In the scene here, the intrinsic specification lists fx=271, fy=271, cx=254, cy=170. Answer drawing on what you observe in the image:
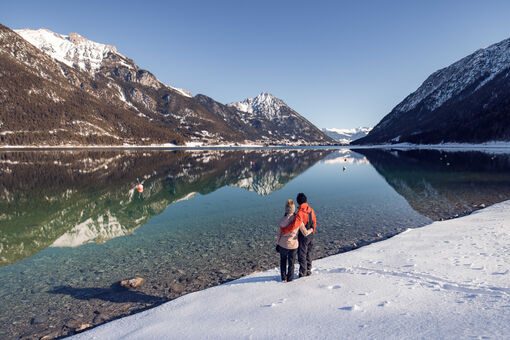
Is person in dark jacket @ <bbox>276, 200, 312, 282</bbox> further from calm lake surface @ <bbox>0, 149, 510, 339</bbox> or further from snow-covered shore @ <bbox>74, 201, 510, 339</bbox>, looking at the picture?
calm lake surface @ <bbox>0, 149, 510, 339</bbox>

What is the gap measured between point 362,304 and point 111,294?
9752 millimetres

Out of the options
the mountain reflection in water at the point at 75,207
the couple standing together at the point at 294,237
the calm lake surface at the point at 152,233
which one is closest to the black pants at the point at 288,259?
the couple standing together at the point at 294,237

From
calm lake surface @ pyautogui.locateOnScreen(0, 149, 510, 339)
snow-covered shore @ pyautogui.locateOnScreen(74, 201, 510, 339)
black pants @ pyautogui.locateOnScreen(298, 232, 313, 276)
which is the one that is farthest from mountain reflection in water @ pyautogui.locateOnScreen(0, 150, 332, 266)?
black pants @ pyautogui.locateOnScreen(298, 232, 313, 276)

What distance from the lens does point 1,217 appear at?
75.3 feet

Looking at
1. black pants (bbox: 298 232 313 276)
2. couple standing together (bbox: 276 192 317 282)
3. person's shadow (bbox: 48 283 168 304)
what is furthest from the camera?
person's shadow (bbox: 48 283 168 304)

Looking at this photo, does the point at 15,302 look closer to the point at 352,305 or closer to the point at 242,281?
the point at 242,281

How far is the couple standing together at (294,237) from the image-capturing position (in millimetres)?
9305

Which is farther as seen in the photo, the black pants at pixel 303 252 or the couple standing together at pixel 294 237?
the black pants at pixel 303 252

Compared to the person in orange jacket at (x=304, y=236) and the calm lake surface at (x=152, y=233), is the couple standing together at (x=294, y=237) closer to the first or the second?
the person in orange jacket at (x=304, y=236)

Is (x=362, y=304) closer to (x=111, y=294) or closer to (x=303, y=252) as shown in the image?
(x=303, y=252)

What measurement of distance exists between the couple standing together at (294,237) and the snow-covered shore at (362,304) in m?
0.48

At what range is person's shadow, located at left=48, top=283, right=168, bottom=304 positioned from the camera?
1066 cm

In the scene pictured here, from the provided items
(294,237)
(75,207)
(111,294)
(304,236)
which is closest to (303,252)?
(304,236)

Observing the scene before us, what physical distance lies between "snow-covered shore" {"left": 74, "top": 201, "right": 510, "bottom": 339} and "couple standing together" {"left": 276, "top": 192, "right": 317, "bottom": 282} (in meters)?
0.48
